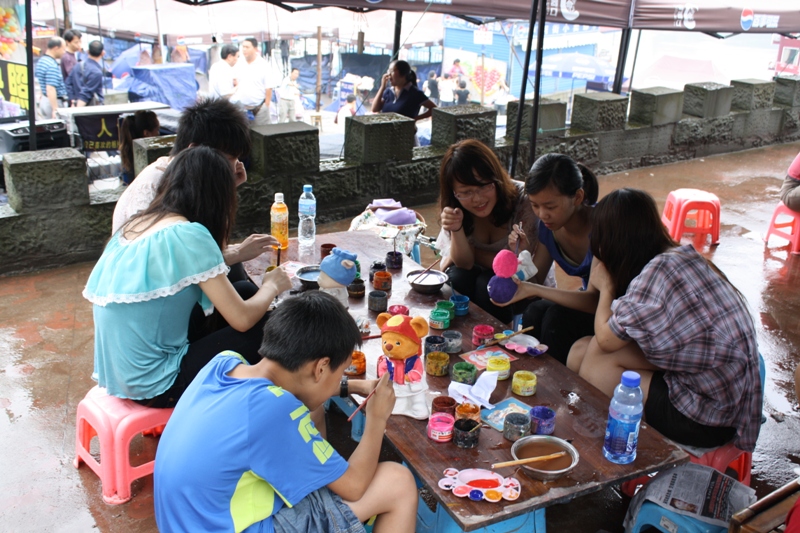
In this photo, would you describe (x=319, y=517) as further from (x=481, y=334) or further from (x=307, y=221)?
(x=307, y=221)

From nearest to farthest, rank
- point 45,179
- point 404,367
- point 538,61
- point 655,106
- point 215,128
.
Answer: point 404,367, point 215,128, point 45,179, point 538,61, point 655,106

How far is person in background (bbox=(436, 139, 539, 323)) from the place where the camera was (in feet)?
10.6

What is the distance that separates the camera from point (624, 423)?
77.0 inches

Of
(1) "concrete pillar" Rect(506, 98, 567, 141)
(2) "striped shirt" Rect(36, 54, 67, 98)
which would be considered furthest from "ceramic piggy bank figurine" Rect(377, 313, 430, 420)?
(2) "striped shirt" Rect(36, 54, 67, 98)

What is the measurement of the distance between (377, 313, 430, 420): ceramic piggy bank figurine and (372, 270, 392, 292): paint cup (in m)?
0.73

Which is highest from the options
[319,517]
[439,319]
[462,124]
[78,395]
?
[462,124]

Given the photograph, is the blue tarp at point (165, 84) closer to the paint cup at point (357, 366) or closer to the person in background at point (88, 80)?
the person in background at point (88, 80)

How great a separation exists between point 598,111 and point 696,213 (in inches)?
71.8

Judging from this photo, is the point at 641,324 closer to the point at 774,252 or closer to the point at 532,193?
the point at 532,193

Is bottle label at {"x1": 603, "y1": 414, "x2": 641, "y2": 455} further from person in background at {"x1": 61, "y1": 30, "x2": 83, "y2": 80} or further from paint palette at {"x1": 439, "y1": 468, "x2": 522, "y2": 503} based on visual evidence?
person in background at {"x1": 61, "y1": 30, "x2": 83, "y2": 80}

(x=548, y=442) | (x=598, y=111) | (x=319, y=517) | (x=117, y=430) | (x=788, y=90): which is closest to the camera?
(x=319, y=517)

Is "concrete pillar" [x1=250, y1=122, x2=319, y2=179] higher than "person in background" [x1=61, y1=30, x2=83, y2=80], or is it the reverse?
"person in background" [x1=61, y1=30, x2=83, y2=80]

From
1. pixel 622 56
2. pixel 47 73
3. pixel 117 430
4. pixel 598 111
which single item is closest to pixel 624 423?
pixel 117 430

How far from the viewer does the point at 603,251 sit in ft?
8.25
